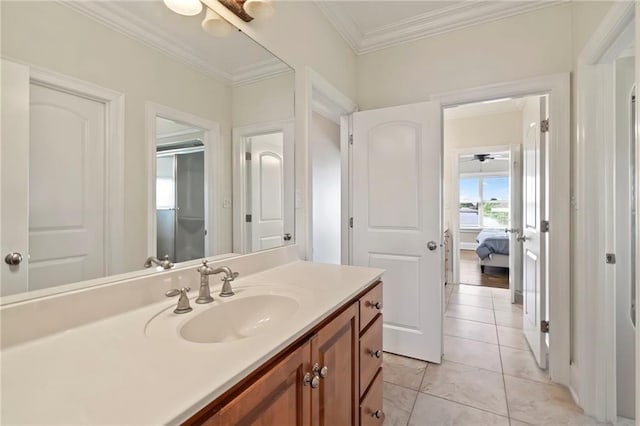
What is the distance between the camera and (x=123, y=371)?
56cm

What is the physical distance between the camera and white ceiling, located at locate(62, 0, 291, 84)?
896mm

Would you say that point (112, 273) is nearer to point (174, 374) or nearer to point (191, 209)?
point (191, 209)

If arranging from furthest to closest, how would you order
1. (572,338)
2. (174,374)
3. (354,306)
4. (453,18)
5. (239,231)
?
(453,18)
(572,338)
(239,231)
(354,306)
(174,374)

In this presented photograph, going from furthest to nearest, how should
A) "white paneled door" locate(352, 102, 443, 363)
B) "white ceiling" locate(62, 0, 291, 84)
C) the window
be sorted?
the window → "white paneled door" locate(352, 102, 443, 363) → "white ceiling" locate(62, 0, 291, 84)

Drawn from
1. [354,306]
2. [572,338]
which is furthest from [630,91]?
[354,306]

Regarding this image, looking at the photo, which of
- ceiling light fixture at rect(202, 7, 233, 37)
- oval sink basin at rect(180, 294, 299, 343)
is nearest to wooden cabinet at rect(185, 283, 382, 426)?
oval sink basin at rect(180, 294, 299, 343)

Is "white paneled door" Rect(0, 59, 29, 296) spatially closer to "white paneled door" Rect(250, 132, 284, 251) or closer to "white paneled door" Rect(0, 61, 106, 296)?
"white paneled door" Rect(0, 61, 106, 296)

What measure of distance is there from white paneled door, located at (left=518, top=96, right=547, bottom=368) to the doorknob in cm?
266

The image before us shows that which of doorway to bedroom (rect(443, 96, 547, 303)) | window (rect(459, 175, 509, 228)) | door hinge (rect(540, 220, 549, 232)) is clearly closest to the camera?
door hinge (rect(540, 220, 549, 232))

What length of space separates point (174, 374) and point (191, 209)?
76 cm

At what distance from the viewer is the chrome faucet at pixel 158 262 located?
3.26 feet

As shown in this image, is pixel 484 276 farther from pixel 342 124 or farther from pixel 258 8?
pixel 258 8

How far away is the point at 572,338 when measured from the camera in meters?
1.85

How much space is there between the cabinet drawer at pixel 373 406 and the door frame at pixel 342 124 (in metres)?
0.80
